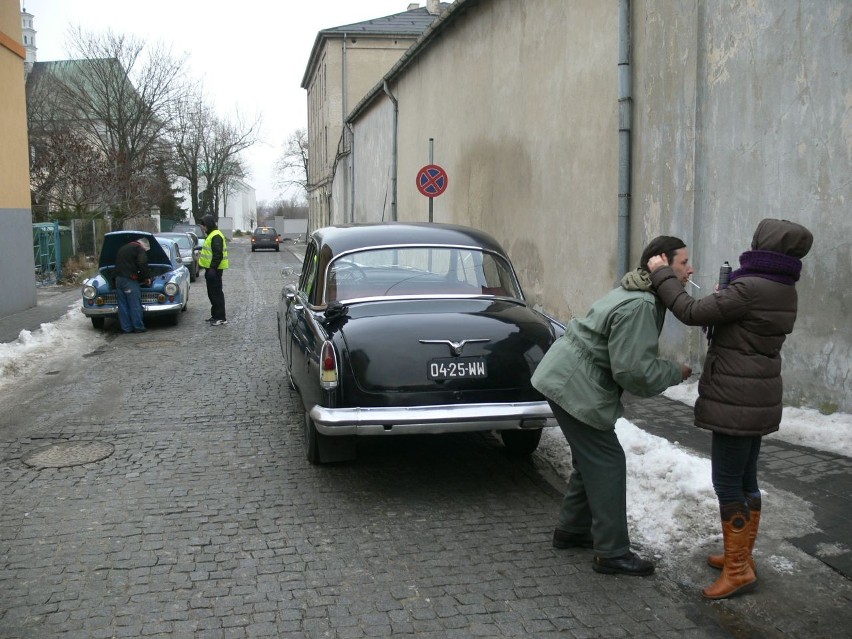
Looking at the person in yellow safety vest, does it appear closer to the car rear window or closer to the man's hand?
the car rear window

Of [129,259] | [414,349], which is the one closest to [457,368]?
[414,349]

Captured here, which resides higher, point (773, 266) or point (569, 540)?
point (773, 266)

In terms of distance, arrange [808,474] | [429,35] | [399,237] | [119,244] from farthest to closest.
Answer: [429,35]
[119,244]
[399,237]
[808,474]

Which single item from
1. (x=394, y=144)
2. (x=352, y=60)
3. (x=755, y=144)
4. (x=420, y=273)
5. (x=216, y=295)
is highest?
(x=352, y=60)

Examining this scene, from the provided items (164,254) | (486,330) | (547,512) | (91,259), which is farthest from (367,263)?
(91,259)

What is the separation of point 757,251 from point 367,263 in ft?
11.7

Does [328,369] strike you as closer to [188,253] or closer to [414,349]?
[414,349]

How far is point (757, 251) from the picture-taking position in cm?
378

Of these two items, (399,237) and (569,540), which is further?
(399,237)

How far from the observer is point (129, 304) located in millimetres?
13609

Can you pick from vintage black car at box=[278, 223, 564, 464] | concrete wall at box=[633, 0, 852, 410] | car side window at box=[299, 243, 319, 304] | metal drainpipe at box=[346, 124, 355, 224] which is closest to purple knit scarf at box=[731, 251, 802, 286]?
vintage black car at box=[278, 223, 564, 464]

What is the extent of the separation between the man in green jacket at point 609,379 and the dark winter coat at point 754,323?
8.9 inches

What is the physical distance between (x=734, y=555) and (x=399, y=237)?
154 inches

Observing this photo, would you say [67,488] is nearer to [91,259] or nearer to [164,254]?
[164,254]
